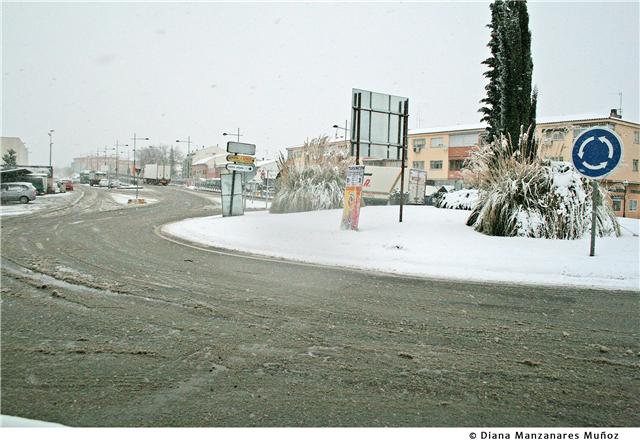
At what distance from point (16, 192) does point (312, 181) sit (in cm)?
2411

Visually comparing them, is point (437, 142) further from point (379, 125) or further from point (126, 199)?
point (379, 125)

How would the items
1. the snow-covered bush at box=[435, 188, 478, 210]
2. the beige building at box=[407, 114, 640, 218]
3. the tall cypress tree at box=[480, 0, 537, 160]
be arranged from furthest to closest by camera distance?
the beige building at box=[407, 114, 640, 218] → the snow-covered bush at box=[435, 188, 478, 210] → the tall cypress tree at box=[480, 0, 537, 160]

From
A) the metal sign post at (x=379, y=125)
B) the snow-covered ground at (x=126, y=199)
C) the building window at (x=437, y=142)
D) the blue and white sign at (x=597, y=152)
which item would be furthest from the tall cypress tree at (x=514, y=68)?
the building window at (x=437, y=142)

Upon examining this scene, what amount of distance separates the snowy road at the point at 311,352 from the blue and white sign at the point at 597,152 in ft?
9.06

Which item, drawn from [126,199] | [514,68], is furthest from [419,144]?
[514,68]

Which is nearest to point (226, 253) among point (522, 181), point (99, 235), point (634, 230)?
point (99, 235)

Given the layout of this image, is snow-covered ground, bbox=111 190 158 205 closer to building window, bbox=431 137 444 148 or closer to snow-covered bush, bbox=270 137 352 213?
snow-covered bush, bbox=270 137 352 213

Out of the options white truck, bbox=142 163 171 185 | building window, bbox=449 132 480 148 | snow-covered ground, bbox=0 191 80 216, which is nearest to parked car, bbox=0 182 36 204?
snow-covered ground, bbox=0 191 80 216

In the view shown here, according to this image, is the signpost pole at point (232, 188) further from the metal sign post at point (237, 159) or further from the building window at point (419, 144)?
the building window at point (419, 144)

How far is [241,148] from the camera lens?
65.5 ft

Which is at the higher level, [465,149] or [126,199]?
[465,149]

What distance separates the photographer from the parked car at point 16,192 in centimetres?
3169

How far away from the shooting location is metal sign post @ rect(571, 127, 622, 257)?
8.08 meters
